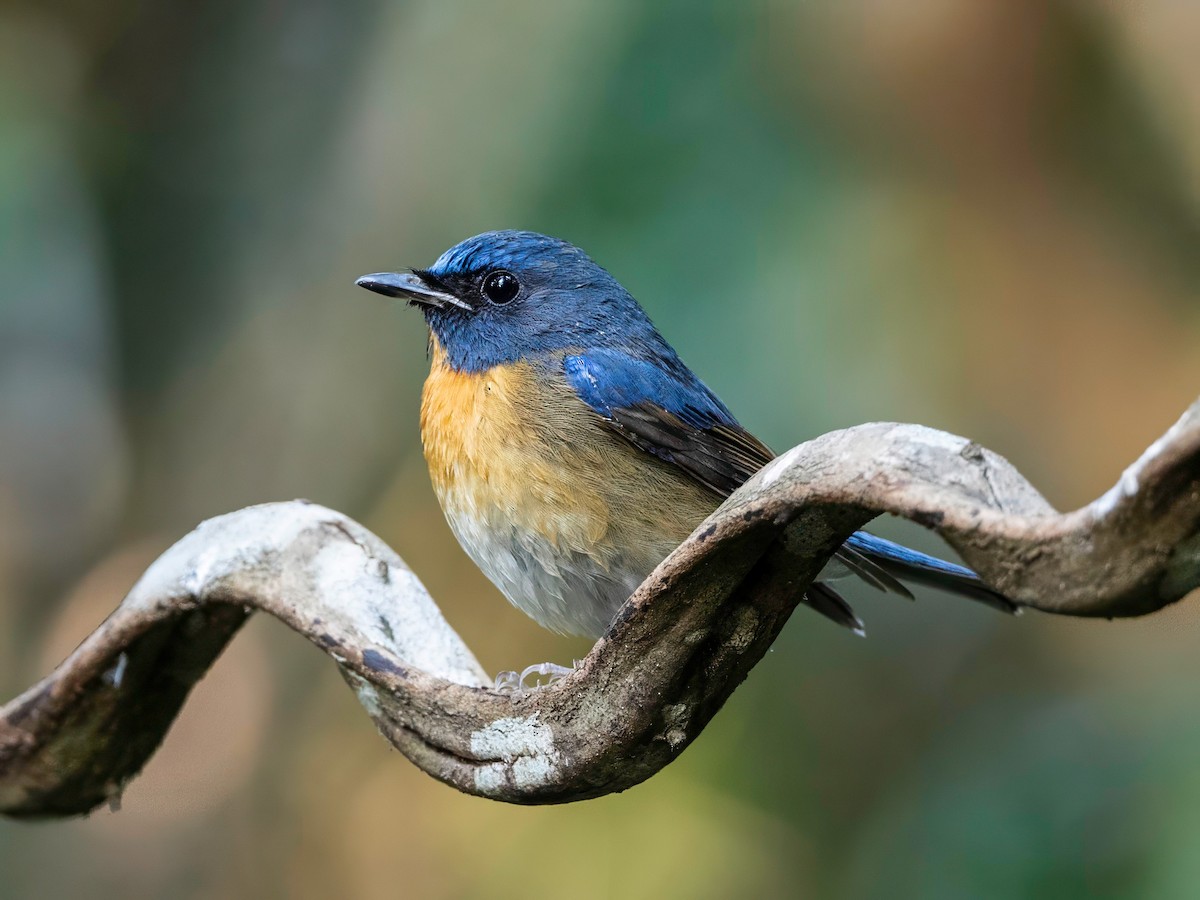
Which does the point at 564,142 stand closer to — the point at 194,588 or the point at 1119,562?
the point at 194,588

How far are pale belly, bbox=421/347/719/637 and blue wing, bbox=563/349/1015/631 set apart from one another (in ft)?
0.14

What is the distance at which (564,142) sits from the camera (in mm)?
3807

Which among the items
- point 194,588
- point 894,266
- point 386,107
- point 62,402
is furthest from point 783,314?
point 62,402

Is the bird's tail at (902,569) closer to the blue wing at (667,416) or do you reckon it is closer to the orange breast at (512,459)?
the blue wing at (667,416)

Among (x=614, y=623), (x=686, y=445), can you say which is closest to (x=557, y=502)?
(x=686, y=445)

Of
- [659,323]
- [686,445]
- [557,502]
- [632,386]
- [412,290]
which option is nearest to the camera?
[557,502]

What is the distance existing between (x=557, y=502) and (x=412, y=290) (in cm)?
79

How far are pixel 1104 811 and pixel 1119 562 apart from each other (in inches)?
86.5

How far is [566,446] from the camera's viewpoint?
9.05 ft

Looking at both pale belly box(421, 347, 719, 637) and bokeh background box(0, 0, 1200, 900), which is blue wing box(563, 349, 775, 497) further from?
bokeh background box(0, 0, 1200, 900)

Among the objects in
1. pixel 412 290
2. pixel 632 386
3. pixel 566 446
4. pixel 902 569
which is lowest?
pixel 902 569

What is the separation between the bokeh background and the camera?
A: 3482mm

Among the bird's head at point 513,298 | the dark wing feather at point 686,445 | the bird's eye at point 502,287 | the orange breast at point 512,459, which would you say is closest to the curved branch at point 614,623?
the orange breast at point 512,459

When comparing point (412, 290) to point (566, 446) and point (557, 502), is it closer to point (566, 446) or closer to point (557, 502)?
point (566, 446)
